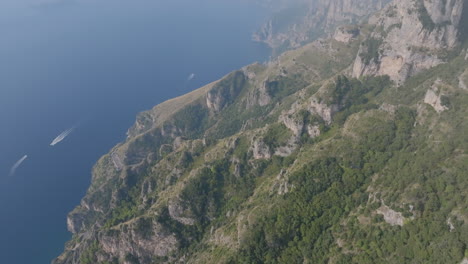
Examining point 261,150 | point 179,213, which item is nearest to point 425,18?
point 261,150

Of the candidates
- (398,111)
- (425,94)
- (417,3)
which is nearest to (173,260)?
(398,111)

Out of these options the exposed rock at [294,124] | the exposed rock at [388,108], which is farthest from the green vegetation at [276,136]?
the exposed rock at [388,108]

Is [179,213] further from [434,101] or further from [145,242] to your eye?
[434,101]

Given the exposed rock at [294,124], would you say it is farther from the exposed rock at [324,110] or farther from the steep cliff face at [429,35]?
the steep cliff face at [429,35]

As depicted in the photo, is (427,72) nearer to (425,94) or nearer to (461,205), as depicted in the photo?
(425,94)

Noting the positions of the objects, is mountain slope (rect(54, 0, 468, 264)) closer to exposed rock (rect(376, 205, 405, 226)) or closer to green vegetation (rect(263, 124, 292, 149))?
exposed rock (rect(376, 205, 405, 226))

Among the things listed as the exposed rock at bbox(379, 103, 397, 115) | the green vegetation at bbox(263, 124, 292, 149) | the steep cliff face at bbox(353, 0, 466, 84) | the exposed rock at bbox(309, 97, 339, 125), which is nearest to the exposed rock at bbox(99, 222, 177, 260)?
the green vegetation at bbox(263, 124, 292, 149)

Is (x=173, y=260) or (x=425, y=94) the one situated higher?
(x=425, y=94)
